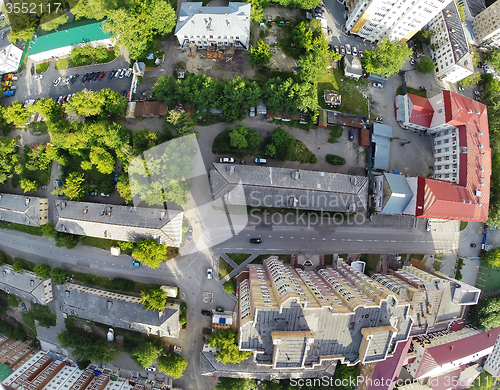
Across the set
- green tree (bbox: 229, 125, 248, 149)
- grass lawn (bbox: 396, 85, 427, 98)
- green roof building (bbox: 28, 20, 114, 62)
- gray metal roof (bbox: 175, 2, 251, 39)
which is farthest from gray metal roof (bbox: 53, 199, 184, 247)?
grass lawn (bbox: 396, 85, 427, 98)

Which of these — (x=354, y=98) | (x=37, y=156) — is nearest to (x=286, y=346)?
(x=354, y=98)

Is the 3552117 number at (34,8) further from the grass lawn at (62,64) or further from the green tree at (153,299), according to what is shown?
the green tree at (153,299)

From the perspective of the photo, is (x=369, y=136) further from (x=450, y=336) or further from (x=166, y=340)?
(x=166, y=340)

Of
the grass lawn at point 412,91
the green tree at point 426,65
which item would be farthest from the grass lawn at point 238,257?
the green tree at point 426,65

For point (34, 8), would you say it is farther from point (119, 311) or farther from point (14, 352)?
point (14, 352)

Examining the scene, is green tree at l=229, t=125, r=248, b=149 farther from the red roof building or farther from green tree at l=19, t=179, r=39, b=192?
green tree at l=19, t=179, r=39, b=192
